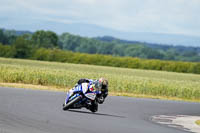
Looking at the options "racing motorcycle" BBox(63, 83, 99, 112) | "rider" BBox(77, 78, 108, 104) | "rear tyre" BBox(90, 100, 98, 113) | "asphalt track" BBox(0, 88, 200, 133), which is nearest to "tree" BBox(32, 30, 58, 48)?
"rear tyre" BBox(90, 100, 98, 113)

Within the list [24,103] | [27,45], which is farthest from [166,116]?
[27,45]

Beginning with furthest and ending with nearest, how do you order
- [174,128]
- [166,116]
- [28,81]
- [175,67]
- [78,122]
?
1. [175,67]
2. [28,81]
3. [166,116]
4. [174,128]
5. [78,122]

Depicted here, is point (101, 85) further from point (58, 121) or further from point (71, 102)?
point (58, 121)

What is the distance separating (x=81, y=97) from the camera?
56.7 feet

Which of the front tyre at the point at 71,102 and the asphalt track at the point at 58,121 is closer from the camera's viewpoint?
the asphalt track at the point at 58,121

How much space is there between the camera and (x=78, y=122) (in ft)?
49.0

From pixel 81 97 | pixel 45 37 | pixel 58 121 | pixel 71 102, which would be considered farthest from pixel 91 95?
pixel 45 37

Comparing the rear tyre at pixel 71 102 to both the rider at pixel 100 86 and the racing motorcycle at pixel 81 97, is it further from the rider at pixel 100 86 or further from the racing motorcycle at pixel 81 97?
the rider at pixel 100 86

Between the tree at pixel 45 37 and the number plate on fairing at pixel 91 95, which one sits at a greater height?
the tree at pixel 45 37

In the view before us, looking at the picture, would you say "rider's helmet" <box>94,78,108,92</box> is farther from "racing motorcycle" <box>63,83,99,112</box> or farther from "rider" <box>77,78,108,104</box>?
"racing motorcycle" <box>63,83,99,112</box>

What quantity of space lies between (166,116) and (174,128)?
14.9 ft

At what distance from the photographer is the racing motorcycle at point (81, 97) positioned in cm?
1717

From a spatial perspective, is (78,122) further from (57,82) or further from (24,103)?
(57,82)

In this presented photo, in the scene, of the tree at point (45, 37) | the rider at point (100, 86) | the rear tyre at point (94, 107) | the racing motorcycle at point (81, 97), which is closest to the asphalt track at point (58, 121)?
the rear tyre at point (94, 107)
